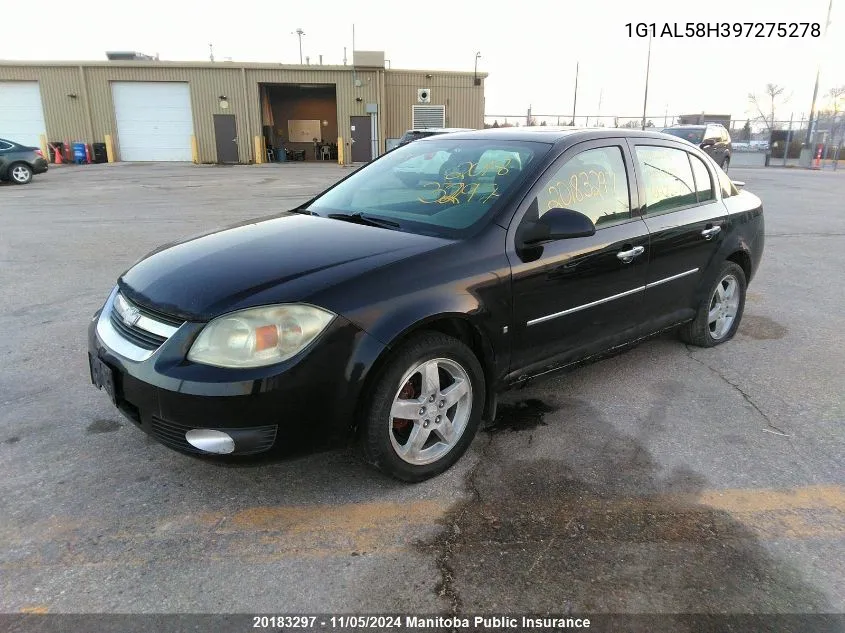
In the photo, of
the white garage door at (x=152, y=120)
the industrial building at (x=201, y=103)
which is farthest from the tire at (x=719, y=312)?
the white garage door at (x=152, y=120)

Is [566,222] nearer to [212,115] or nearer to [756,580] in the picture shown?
[756,580]

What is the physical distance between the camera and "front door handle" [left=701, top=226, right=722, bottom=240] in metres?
4.23

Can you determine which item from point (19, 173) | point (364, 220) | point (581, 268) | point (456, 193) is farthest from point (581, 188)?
point (19, 173)

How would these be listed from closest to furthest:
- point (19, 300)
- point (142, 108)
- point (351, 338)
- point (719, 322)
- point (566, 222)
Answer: point (351, 338)
point (566, 222)
point (719, 322)
point (19, 300)
point (142, 108)

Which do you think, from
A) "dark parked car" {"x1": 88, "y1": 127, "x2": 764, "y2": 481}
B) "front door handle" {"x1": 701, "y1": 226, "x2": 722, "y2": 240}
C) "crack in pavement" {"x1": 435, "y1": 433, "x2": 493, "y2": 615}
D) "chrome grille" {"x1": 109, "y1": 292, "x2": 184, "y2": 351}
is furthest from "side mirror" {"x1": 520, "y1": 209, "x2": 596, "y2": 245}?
"chrome grille" {"x1": 109, "y1": 292, "x2": 184, "y2": 351}

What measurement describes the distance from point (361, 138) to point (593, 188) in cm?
2936

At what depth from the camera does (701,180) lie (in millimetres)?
4453

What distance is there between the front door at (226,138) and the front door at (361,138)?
19.2 feet

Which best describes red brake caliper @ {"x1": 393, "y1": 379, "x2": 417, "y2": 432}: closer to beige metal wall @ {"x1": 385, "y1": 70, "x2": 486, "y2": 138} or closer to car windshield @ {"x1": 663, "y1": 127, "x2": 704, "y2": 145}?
car windshield @ {"x1": 663, "y1": 127, "x2": 704, "y2": 145}

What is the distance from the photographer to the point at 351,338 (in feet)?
8.18

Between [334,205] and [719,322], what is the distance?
10.3ft

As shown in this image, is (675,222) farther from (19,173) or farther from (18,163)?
(19,173)

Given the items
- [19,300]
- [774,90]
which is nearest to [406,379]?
[19,300]

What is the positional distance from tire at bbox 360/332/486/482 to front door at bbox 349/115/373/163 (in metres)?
29.3
